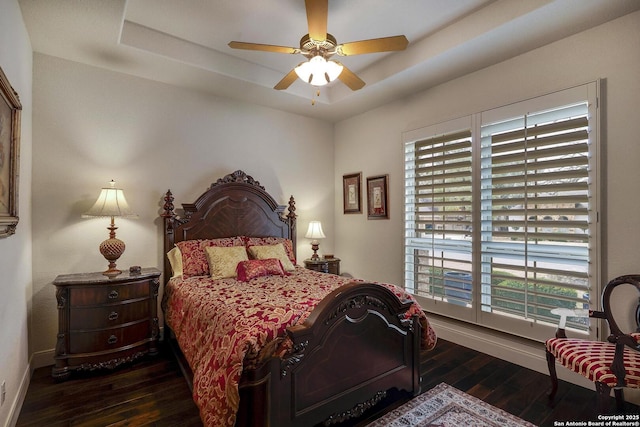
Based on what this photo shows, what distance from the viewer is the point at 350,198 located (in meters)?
4.68

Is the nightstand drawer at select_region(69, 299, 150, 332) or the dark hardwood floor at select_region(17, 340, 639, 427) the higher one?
the nightstand drawer at select_region(69, 299, 150, 332)

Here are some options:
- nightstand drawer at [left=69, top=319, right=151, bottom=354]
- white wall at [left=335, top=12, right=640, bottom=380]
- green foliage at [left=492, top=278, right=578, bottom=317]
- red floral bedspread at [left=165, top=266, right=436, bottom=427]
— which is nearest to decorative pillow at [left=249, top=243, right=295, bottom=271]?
red floral bedspread at [left=165, top=266, right=436, bottom=427]

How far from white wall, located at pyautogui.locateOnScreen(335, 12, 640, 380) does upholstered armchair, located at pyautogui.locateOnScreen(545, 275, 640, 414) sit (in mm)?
309

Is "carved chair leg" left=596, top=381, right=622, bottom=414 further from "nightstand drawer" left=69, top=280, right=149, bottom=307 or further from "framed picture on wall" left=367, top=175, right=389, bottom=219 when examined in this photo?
"nightstand drawer" left=69, top=280, right=149, bottom=307

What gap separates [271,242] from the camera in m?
3.88

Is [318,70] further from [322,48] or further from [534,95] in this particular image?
[534,95]

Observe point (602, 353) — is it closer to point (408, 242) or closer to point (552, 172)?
point (552, 172)

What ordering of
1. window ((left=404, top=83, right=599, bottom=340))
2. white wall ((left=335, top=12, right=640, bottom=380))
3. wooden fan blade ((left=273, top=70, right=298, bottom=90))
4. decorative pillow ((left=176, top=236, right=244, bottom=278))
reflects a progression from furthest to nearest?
decorative pillow ((left=176, top=236, right=244, bottom=278)) < wooden fan blade ((left=273, top=70, right=298, bottom=90)) < window ((left=404, top=83, right=599, bottom=340)) < white wall ((left=335, top=12, right=640, bottom=380))

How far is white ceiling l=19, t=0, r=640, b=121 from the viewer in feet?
7.72

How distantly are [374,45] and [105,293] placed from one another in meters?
3.01

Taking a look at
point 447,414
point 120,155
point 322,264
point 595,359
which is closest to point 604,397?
point 595,359

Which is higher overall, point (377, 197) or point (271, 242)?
point (377, 197)

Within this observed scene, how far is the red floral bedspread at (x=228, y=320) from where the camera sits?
1.62 m

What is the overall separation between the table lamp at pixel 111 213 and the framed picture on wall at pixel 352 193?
2.81m
